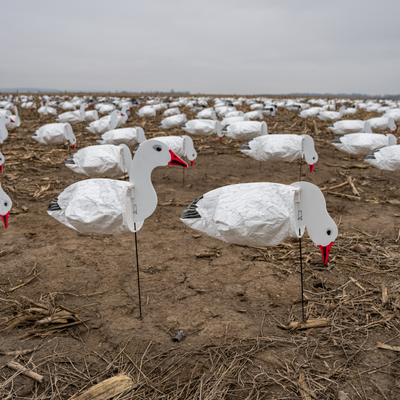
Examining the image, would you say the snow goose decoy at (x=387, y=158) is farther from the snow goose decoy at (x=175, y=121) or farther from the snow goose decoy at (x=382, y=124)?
Result: the snow goose decoy at (x=175, y=121)

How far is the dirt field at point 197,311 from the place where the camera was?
3.11 meters

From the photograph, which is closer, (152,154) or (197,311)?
(152,154)


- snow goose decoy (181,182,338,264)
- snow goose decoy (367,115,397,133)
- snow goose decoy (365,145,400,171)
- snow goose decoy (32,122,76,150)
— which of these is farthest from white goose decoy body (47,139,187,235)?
snow goose decoy (367,115,397,133)

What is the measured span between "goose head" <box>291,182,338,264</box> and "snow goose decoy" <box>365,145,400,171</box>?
5359 millimetres

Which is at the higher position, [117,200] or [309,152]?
[309,152]

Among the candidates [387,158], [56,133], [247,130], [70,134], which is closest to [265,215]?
[387,158]

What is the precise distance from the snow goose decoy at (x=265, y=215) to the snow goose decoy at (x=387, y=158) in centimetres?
526

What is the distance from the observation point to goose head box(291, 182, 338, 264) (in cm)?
347

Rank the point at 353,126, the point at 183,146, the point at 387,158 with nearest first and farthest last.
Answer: the point at 387,158 < the point at 183,146 < the point at 353,126

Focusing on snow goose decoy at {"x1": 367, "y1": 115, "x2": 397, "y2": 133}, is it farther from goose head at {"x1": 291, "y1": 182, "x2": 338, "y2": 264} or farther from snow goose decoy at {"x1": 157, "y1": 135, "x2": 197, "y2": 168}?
goose head at {"x1": 291, "y1": 182, "x2": 338, "y2": 264}

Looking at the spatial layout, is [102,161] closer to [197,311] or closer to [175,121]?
[197,311]

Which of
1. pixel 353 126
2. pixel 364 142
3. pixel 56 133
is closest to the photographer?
pixel 364 142

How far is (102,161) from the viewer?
668 centimetres

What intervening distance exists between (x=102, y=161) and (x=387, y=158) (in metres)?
6.70
